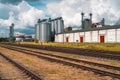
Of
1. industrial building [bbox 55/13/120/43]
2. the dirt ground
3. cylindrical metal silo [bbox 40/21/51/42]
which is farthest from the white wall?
cylindrical metal silo [bbox 40/21/51/42]

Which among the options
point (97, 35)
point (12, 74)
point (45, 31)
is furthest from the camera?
point (45, 31)

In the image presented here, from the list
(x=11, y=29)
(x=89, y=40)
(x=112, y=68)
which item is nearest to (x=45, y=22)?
(x=11, y=29)

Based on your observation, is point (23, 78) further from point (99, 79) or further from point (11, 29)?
point (11, 29)

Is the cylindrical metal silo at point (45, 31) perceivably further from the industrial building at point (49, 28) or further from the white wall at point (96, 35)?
the white wall at point (96, 35)

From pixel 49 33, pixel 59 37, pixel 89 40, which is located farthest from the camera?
pixel 49 33

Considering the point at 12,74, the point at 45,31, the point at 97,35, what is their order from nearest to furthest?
the point at 12,74
the point at 97,35
the point at 45,31

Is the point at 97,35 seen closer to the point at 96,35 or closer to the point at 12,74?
the point at 96,35

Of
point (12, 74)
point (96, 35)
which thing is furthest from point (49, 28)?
point (12, 74)

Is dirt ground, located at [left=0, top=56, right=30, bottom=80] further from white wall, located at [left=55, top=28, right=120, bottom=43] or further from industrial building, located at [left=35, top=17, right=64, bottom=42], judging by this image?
industrial building, located at [left=35, top=17, right=64, bottom=42]

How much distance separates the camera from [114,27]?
6606cm

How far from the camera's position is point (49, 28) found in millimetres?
158500

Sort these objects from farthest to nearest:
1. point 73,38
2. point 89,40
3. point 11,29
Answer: point 11,29
point 73,38
point 89,40

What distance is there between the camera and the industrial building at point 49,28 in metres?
153

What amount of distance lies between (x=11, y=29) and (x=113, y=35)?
3263 inches
